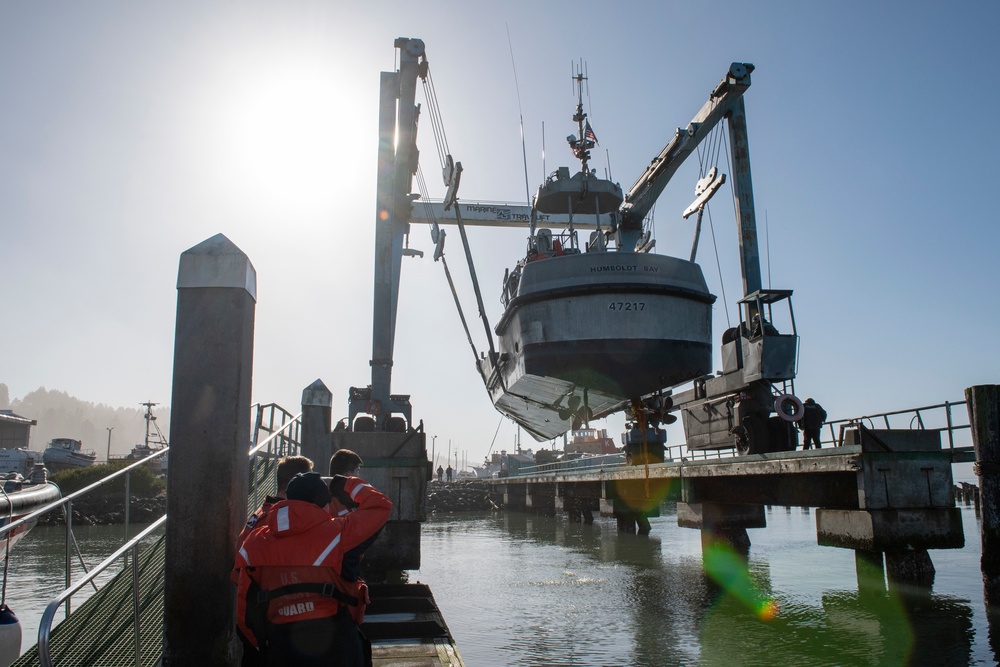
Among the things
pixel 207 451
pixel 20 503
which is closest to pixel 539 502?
pixel 20 503

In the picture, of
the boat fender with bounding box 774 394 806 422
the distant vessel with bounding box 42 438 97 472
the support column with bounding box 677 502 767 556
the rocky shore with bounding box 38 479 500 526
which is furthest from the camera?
the distant vessel with bounding box 42 438 97 472

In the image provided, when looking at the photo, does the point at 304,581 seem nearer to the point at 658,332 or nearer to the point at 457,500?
the point at 658,332

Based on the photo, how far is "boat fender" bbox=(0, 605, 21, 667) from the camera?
291 inches

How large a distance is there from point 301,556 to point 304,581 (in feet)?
0.39

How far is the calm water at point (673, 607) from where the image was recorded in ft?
28.9

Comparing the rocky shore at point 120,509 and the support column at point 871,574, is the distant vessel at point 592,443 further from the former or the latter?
the support column at point 871,574

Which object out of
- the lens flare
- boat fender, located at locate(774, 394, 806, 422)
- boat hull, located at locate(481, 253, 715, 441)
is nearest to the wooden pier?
boat fender, located at locate(774, 394, 806, 422)

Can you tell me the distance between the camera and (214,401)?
14.2 feet

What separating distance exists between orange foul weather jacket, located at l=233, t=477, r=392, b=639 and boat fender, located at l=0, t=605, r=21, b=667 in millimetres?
5954

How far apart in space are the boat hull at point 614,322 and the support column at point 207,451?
11.7 m

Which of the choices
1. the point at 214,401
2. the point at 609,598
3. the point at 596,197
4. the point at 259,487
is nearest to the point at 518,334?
the point at 596,197

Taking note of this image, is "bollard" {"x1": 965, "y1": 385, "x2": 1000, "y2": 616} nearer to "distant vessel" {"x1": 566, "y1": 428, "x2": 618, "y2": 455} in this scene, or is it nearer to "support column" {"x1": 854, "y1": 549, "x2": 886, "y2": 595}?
"support column" {"x1": 854, "y1": 549, "x2": 886, "y2": 595}

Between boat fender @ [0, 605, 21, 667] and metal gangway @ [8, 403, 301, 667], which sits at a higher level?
metal gangway @ [8, 403, 301, 667]

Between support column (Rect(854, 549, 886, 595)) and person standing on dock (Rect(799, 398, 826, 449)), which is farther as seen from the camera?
person standing on dock (Rect(799, 398, 826, 449))
